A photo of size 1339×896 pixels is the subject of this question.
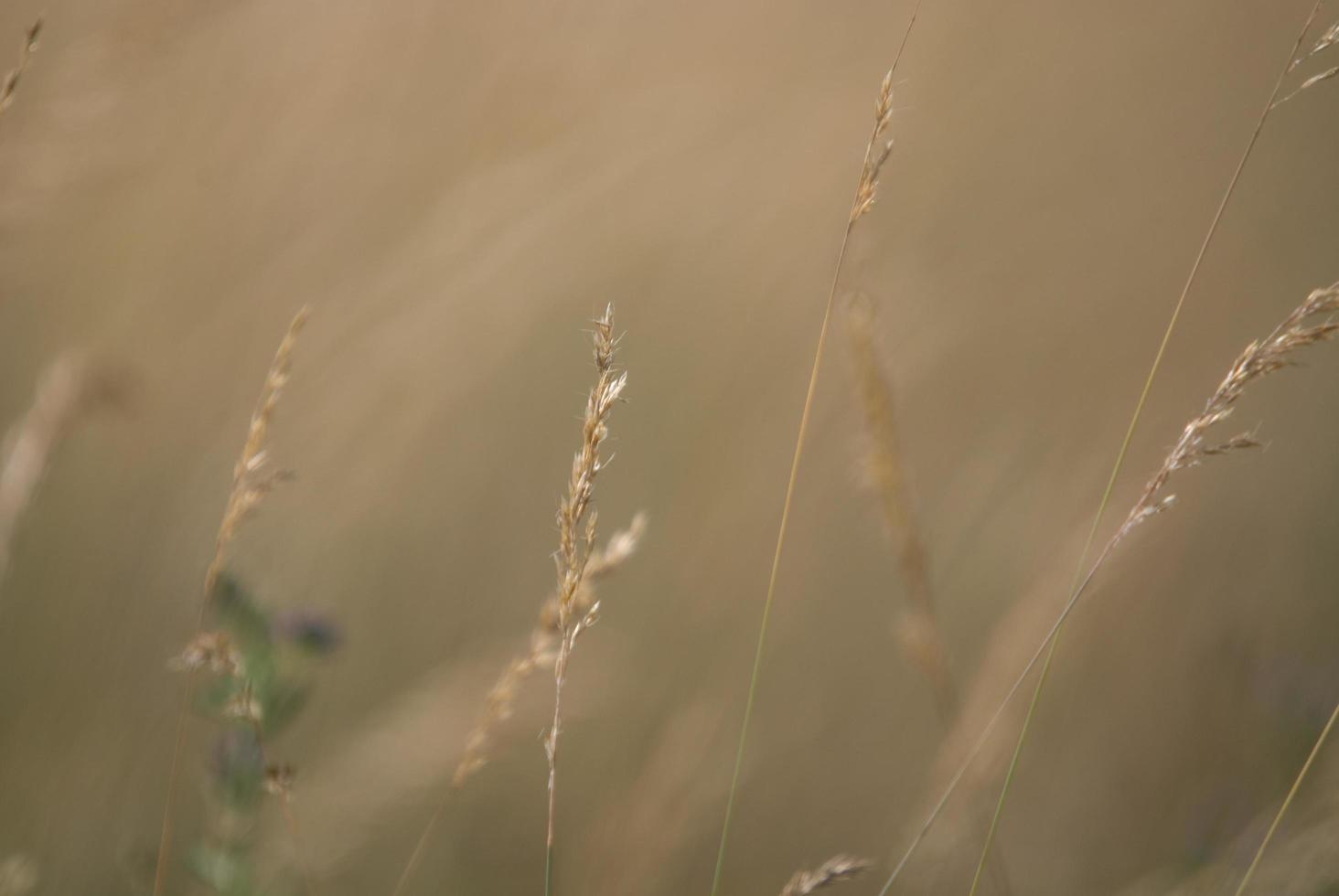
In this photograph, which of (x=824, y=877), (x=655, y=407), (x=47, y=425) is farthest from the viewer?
(x=655, y=407)

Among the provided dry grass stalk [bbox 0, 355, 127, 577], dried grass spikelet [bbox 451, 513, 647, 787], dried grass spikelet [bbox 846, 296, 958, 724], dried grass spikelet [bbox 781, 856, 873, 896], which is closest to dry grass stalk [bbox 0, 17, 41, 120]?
dry grass stalk [bbox 0, 355, 127, 577]

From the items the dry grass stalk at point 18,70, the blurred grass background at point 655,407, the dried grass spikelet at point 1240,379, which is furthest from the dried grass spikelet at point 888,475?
the dry grass stalk at point 18,70

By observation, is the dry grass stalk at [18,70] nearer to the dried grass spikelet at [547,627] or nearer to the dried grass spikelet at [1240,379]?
the dried grass spikelet at [547,627]

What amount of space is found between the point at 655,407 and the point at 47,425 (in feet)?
4.91

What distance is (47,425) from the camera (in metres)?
1.05

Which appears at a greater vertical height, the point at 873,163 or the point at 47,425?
the point at 47,425

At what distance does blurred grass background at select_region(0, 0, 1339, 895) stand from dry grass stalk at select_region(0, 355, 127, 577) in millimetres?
321

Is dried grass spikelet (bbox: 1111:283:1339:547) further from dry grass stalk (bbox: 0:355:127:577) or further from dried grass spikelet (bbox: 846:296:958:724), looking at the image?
dry grass stalk (bbox: 0:355:127:577)

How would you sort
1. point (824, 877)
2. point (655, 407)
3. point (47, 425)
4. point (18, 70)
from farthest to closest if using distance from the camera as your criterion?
point (655, 407), point (47, 425), point (18, 70), point (824, 877)

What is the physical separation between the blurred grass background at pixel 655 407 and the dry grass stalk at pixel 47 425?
32 centimetres

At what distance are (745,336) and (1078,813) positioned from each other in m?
1.30

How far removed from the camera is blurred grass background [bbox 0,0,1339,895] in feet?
4.80

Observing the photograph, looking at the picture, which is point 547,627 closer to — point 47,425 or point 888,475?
point 888,475

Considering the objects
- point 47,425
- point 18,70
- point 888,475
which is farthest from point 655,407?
point 18,70
